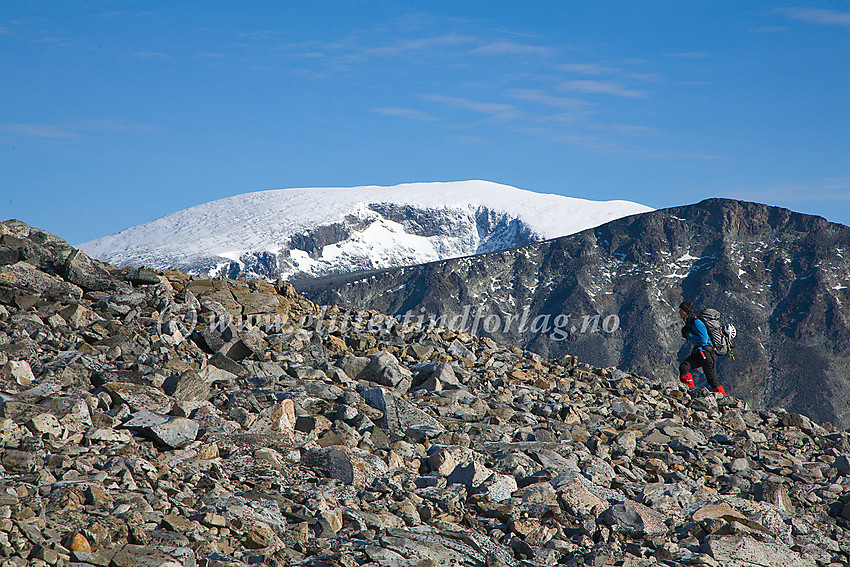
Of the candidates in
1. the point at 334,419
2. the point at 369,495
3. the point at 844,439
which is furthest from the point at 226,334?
the point at 844,439

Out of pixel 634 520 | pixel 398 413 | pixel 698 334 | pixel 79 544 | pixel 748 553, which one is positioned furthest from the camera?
pixel 698 334

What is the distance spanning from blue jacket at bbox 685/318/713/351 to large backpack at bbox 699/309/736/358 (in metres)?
0.14

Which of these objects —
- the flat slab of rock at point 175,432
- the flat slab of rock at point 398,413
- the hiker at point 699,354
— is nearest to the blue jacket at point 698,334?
the hiker at point 699,354

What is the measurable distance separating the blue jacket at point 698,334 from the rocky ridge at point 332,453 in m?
1.82

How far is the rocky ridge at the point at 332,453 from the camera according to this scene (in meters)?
6.63

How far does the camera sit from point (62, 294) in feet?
45.8

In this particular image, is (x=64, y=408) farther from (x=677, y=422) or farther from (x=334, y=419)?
(x=677, y=422)

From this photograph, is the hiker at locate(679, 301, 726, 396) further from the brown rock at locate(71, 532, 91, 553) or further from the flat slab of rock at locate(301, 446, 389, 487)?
the brown rock at locate(71, 532, 91, 553)

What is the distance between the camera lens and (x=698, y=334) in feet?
57.8

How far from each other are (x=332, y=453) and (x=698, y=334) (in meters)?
12.0

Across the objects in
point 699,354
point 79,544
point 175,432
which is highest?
point 699,354

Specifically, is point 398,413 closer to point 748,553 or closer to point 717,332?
point 748,553

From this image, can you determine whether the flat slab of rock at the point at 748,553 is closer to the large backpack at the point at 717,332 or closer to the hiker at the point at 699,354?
the hiker at the point at 699,354

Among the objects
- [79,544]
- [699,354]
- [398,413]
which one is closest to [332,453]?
[398,413]
